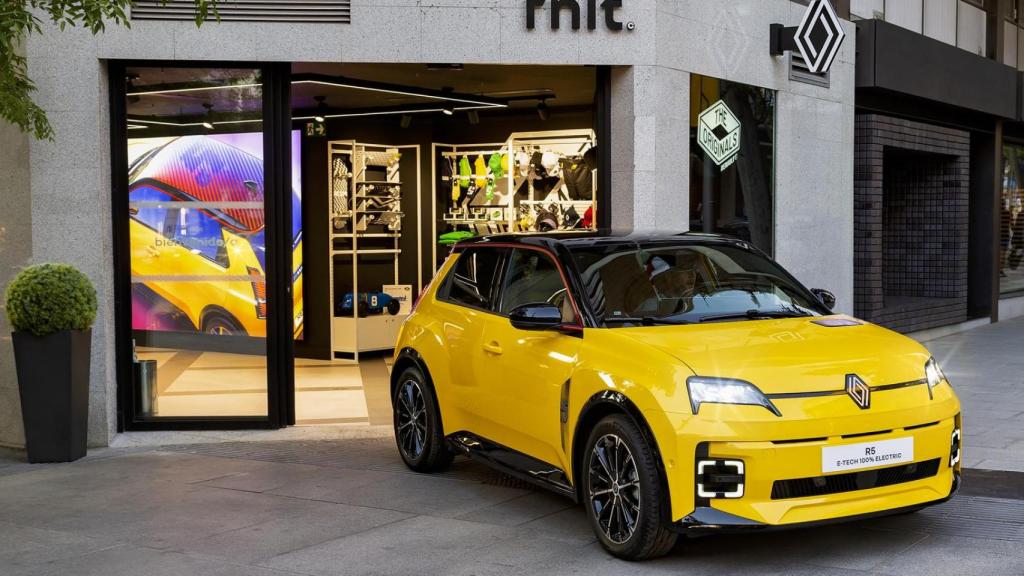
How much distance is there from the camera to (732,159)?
12328 mm

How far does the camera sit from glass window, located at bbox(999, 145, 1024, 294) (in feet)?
68.3

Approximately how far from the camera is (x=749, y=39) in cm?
1248

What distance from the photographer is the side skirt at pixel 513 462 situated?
6578mm

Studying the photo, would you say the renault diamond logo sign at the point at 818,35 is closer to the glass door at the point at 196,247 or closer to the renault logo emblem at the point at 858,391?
the glass door at the point at 196,247

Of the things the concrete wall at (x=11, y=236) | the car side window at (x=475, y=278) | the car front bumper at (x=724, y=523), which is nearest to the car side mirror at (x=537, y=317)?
the car side window at (x=475, y=278)

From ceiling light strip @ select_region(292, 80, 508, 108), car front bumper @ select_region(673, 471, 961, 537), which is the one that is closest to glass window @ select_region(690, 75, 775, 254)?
ceiling light strip @ select_region(292, 80, 508, 108)

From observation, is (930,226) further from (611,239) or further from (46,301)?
(46,301)

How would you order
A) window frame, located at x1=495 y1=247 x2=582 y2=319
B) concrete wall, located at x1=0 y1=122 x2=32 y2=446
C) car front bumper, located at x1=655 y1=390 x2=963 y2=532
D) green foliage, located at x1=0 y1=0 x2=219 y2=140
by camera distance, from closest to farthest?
car front bumper, located at x1=655 y1=390 x2=963 y2=532 < window frame, located at x1=495 y1=247 x2=582 y2=319 < green foliage, located at x1=0 y1=0 x2=219 y2=140 < concrete wall, located at x1=0 y1=122 x2=32 y2=446

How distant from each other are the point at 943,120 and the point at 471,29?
10.1 metres

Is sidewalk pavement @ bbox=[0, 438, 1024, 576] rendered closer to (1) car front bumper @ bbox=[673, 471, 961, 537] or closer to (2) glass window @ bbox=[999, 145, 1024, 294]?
(1) car front bumper @ bbox=[673, 471, 961, 537]

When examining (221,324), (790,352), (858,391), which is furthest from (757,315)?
(221,324)

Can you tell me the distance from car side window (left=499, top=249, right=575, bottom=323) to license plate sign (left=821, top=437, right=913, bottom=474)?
5.92 ft

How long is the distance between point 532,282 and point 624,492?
1.75m

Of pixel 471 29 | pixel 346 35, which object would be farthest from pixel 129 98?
pixel 471 29
